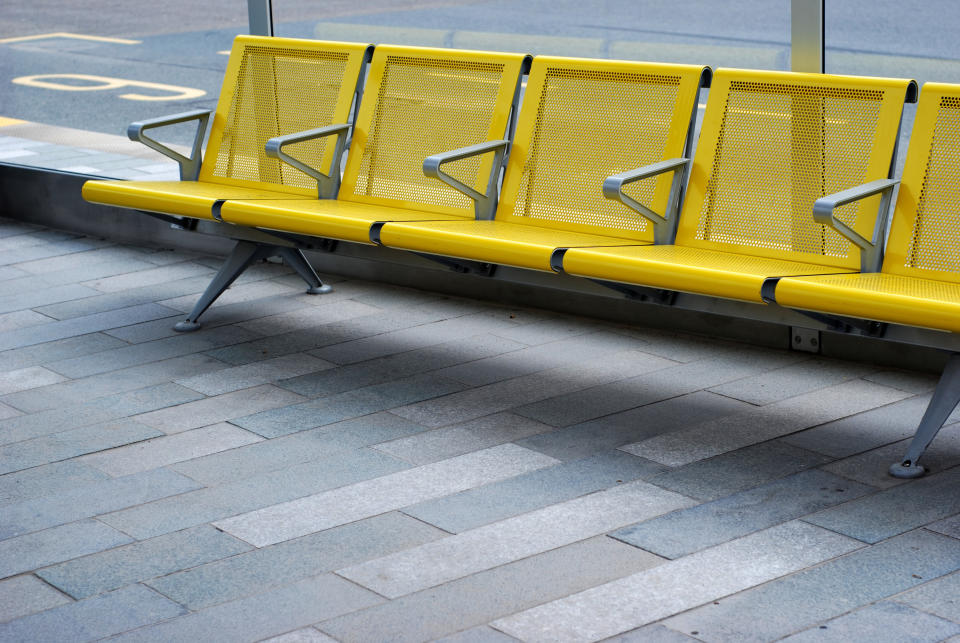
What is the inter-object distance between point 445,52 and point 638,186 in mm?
986

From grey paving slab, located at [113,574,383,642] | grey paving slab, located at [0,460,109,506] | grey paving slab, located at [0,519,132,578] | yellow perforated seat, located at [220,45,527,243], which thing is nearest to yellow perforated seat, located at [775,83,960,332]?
yellow perforated seat, located at [220,45,527,243]

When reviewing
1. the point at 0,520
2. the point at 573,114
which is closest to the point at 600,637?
the point at 0,520

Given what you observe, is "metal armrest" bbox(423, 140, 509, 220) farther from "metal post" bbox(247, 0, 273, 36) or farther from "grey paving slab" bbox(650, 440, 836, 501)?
"metal post" bbox(247, 0, 273, 36)

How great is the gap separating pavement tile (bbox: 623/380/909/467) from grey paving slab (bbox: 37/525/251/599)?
126 centimetres

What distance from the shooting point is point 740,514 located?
3.28 metres

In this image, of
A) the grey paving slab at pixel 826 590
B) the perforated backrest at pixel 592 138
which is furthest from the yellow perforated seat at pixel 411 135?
the grey paving slab at pixel 826 590

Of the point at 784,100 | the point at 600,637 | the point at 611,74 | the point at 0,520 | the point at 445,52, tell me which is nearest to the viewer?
the point at 600,637

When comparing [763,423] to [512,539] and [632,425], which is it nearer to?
[632,425]

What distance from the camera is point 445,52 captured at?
15.6 ft

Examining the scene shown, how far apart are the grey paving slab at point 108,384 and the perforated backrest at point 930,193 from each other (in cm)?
237

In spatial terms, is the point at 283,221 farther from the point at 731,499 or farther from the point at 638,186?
the point at 731,499

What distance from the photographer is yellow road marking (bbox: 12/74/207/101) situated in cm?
648

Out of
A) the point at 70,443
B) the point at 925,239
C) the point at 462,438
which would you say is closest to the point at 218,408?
the point at 70,443

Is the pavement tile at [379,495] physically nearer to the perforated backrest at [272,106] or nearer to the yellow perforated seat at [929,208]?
the yellow perforated seat at [929,208]
